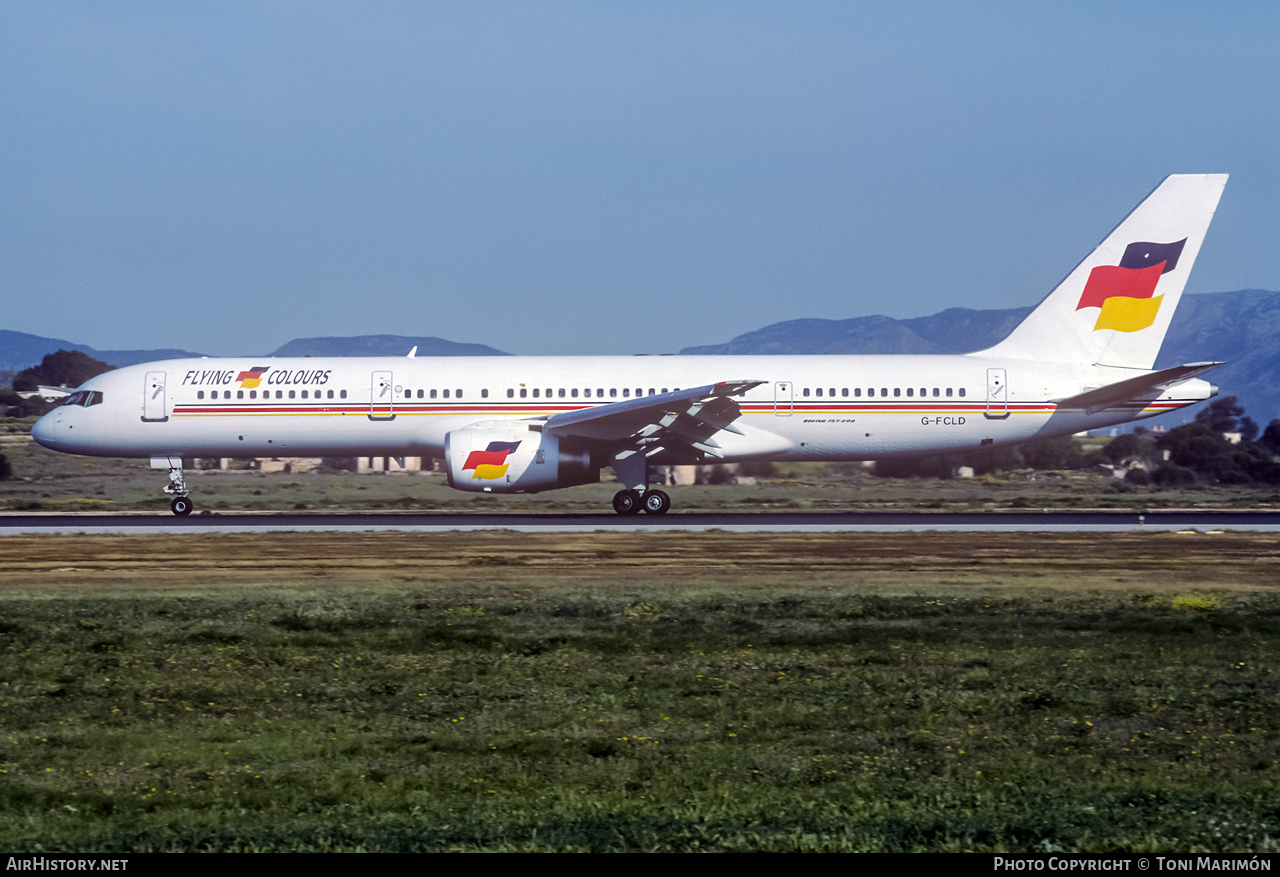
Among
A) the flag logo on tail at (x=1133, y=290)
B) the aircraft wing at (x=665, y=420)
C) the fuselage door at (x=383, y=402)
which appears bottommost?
the aircraft wing at (x=665, y=420)

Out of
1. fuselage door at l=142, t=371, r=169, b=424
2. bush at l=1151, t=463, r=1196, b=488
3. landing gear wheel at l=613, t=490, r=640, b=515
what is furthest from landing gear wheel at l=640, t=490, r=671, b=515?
bush at l=1151, t=463, r=1196, b=488

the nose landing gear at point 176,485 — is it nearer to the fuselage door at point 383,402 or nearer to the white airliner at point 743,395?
the white airliner at point 743,395

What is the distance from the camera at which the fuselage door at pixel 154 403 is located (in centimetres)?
3134

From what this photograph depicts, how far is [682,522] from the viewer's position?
93.6 feet

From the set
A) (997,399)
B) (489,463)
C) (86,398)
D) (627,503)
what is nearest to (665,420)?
(627,503)

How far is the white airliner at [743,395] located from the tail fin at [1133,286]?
0.04 metres

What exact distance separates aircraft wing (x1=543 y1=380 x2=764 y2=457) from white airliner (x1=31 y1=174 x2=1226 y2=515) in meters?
0.08

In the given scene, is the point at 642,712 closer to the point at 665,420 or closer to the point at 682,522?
the point at 682,522

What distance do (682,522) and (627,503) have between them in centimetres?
221

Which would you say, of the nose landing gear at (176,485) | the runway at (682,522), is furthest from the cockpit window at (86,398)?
the runway at (682,522)
